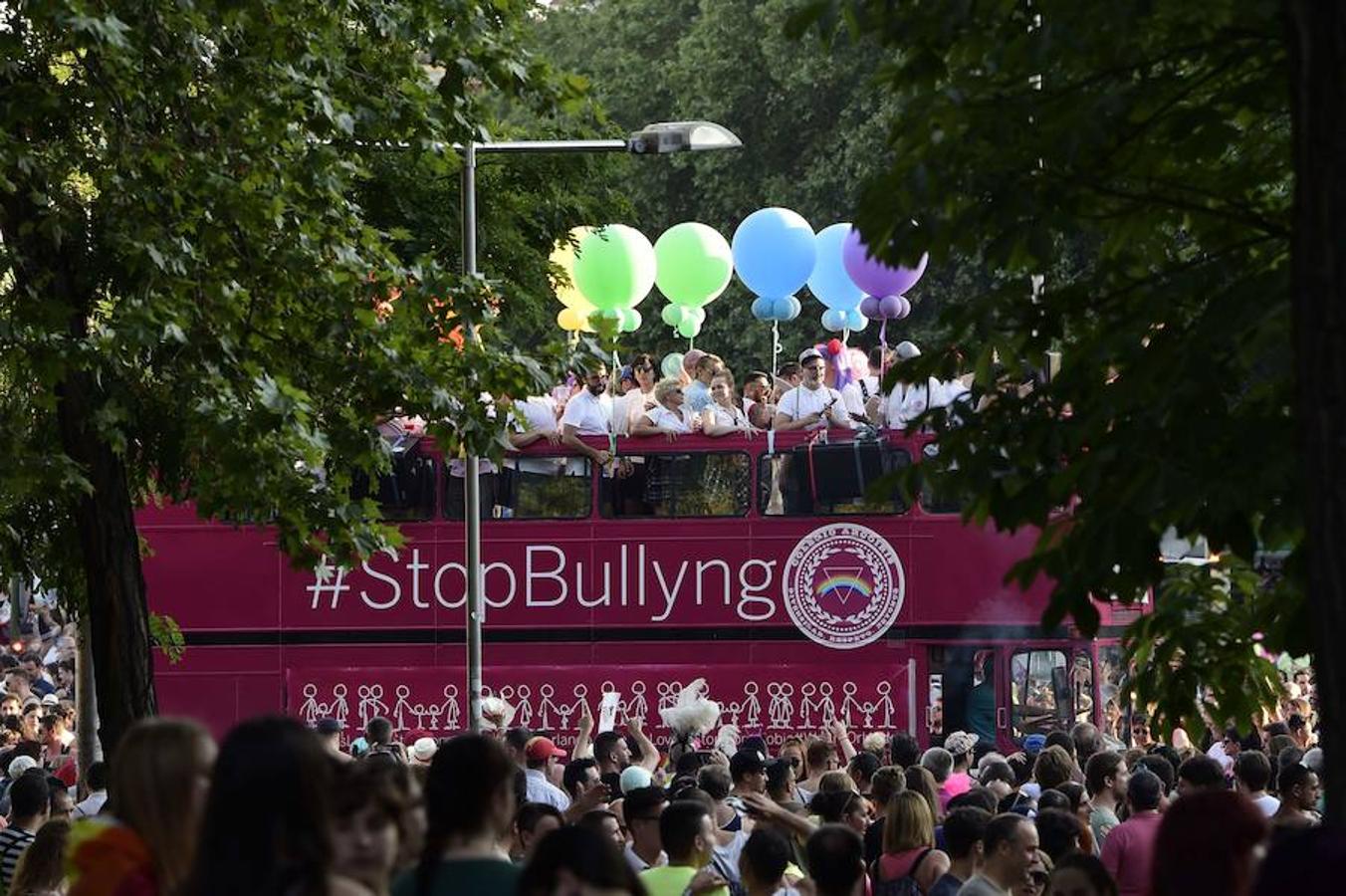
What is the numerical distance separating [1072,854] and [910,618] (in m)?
18.9

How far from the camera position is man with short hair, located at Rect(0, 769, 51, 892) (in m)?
11.2

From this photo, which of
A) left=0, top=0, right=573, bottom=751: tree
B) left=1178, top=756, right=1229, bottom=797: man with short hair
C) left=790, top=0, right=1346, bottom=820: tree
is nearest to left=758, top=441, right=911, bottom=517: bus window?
left=0, top=0, right=573, bottom=751: tree

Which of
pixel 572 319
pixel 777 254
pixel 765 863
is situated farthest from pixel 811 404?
Result: pixel 765 863

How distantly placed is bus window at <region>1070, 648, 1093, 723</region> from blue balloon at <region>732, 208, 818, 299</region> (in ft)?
16.6

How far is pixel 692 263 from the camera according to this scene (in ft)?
82.1

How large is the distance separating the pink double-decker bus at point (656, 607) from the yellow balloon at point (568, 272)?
7.22 ft

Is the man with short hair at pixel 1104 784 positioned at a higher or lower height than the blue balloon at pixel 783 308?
lower

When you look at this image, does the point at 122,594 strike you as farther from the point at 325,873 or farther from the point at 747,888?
the point at 325,873

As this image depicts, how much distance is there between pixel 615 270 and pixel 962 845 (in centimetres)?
1475

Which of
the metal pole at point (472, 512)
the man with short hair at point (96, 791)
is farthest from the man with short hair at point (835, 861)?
the metal pole at point (472, 512)

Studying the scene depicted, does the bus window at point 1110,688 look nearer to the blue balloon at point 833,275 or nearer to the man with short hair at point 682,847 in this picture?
the blue balloon at point 833,275

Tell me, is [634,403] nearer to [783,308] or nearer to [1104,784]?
[783,308]

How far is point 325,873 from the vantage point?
187 inches

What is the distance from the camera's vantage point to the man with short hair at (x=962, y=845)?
9.51 meters
